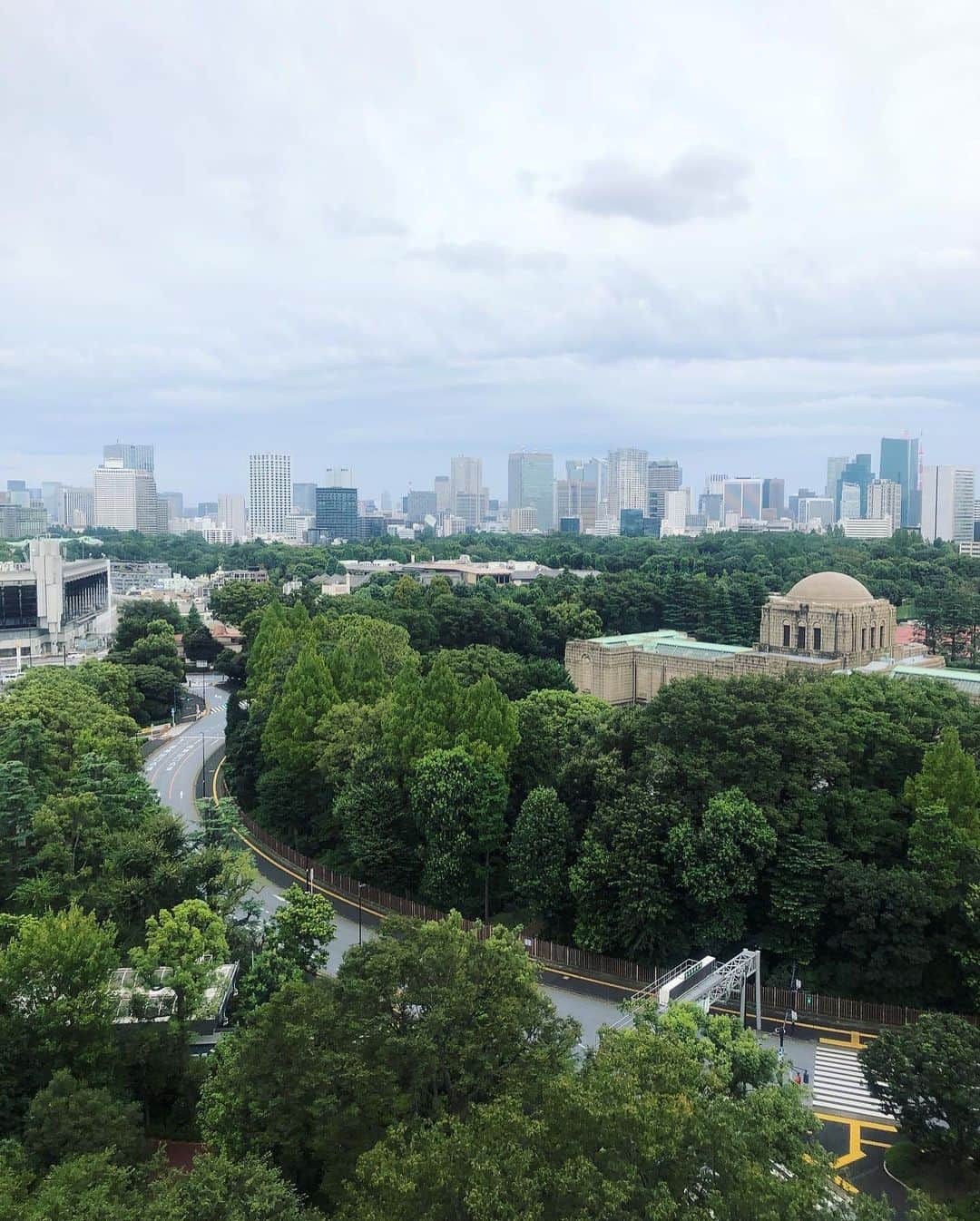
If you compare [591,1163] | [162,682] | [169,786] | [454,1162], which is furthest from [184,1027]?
[162,682]

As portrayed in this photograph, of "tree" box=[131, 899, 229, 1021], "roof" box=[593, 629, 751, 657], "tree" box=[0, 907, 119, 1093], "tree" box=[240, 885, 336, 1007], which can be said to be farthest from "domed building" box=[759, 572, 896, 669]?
"tree" box=[0, 907, 119, 1093]

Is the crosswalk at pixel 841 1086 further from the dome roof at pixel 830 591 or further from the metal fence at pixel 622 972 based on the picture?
the dome roof at pixel 830 591

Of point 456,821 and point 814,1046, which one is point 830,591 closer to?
point 456,821

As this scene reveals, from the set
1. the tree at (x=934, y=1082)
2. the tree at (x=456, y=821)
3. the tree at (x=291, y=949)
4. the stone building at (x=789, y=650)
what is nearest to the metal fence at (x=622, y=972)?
the tree at (x=456, y=821)

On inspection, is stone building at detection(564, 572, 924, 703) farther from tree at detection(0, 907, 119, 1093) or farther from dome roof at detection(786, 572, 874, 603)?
tree at detection(0, 907, 119, 1093)

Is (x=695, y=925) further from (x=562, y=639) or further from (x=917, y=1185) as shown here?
(x=562, y=639)

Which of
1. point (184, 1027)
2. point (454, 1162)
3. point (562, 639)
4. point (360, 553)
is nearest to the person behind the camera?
point (454, 1162)
